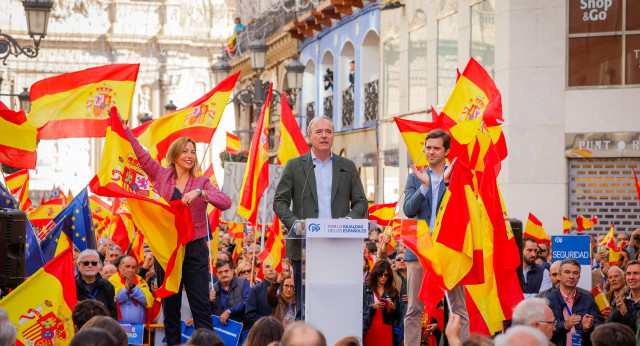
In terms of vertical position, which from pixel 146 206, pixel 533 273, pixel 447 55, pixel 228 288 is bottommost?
pixel 228 288

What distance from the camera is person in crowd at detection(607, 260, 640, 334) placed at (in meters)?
10.5

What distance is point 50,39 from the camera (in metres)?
52.0

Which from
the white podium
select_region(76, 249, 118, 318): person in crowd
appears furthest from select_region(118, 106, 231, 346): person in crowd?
select_region(76, 249, 118, 318): person in crowd

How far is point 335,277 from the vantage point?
26.8 ft

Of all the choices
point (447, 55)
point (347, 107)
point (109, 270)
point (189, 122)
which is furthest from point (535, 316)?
point (347, 107)

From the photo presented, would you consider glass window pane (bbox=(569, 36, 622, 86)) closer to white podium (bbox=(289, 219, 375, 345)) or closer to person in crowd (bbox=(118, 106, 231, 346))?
person in crowd (bbox=(118, 106, 231, 346))

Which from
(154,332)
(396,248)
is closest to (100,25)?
(396,248)

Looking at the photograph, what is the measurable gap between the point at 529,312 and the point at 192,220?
114 inches

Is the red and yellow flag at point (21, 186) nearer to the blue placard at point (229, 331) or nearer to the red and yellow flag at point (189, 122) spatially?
the red and yellow flag at point (189, 122)

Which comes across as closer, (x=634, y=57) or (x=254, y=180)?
(x=254, y=180)

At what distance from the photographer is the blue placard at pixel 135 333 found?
11.8 m

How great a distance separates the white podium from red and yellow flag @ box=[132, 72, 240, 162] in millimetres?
5114

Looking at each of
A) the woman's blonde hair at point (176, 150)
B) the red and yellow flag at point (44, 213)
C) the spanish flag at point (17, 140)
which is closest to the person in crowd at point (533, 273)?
the woman's blonde hair at point (176, 150)

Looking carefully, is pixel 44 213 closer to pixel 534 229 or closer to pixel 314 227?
pixel 534 229
